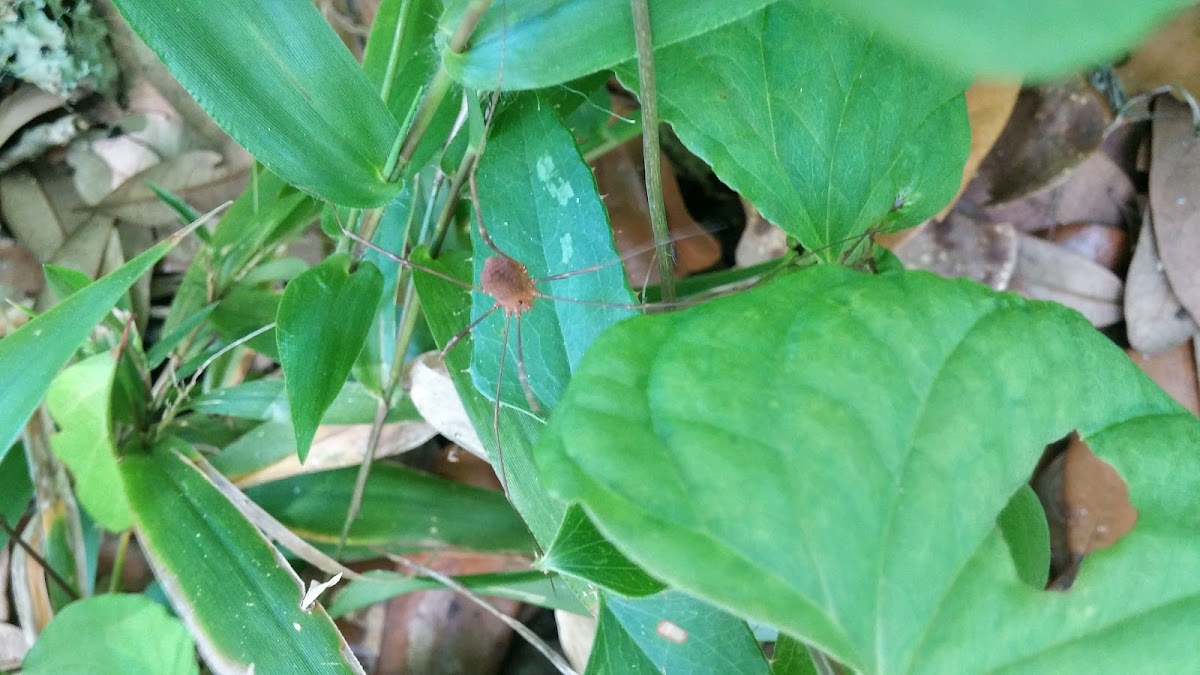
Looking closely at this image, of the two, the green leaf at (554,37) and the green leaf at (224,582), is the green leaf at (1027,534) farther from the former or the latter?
the green leaf at (224,582)

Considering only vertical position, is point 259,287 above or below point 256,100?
below

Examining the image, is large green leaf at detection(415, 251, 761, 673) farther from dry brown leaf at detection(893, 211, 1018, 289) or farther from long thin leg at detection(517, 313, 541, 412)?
dry brown leaf at detection(893, 211, 1018, 289)

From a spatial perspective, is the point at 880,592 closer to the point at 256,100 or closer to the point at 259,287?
the point at 256,100

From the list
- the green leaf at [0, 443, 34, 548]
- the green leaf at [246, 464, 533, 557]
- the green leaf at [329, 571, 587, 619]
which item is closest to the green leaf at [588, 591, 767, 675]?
the green leaf at [329, 571, 587, 619]

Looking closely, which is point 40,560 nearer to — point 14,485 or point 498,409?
point 14,485

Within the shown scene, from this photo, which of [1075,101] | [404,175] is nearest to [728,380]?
[404,175]

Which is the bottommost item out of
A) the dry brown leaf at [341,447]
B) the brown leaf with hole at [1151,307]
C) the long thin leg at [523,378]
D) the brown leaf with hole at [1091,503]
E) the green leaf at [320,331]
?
the brown leaf with hole at [1091,503]

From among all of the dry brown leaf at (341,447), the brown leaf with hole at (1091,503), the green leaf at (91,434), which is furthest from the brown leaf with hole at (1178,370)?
the green leaf at (91,434)
